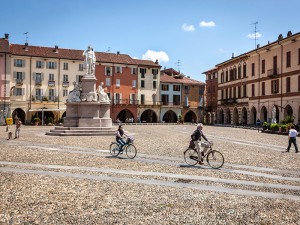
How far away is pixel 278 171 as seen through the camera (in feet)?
39.4

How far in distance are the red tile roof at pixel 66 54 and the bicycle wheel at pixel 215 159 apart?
50152 mm

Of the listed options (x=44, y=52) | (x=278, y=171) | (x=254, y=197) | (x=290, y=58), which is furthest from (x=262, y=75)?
(x=254, y=197)

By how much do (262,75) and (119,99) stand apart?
27442mm

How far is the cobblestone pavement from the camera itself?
6.65 m

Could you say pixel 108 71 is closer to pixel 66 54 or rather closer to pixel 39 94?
pixel 66 54

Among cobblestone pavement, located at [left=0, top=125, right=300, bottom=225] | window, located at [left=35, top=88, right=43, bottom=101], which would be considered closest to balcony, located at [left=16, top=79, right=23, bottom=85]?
window, located at [left=35, top=88, right=43, bottom=101]

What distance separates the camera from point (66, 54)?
61.6 meters

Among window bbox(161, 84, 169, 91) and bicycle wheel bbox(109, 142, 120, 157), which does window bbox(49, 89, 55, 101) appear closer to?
window bbox(161, 84, 169, 91)

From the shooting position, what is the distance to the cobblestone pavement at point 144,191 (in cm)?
665

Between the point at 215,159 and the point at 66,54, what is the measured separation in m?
53.5

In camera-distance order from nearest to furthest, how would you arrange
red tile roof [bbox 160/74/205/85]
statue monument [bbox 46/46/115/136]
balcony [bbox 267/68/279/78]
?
statue monument [bbox 46/46/115/136], balcony [bbox 267/68/279/78], red tile roof [bbox 160/74/205/85]

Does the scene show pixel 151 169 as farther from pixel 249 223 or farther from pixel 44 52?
pixel 44 52

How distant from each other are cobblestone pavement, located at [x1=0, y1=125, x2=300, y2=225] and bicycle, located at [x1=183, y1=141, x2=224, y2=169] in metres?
0.39

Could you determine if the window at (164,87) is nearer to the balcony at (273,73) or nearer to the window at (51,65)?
the window at (51,65)
